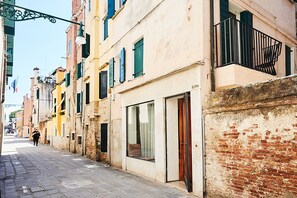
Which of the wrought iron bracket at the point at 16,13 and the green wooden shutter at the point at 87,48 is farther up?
the green wooden shutter at the point at 87,48

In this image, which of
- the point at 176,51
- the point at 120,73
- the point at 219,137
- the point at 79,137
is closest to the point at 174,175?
the point at 219,137

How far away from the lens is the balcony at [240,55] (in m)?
6.78

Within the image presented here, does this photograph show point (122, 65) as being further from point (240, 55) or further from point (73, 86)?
point (73, 86)

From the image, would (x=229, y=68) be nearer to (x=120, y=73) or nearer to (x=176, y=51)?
(x=176, y=51)

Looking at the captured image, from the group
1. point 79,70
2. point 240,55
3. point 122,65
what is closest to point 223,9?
point 240,55

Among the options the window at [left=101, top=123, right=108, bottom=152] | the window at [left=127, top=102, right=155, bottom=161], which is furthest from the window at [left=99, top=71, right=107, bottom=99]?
the window at [left=127, top=102, right=155, bottom=161]

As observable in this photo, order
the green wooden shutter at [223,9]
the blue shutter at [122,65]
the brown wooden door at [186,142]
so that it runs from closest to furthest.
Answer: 1. the brown wooden door at [186,142]
2. the green wooden shutter at [223,9]
3. the blue shutter at [122,65]

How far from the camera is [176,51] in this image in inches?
323

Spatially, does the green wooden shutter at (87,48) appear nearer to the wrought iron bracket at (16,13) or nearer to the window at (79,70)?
the window at (79,70)

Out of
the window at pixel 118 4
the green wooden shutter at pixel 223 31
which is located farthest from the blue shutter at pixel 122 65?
the green wooden shutter at pixel 223 31

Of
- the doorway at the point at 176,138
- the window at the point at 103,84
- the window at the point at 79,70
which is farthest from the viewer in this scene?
the window at the point at 79,70

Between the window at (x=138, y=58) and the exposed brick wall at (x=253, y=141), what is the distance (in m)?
4.40

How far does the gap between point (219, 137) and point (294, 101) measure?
2.04 metres

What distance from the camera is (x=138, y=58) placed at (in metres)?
10.9
